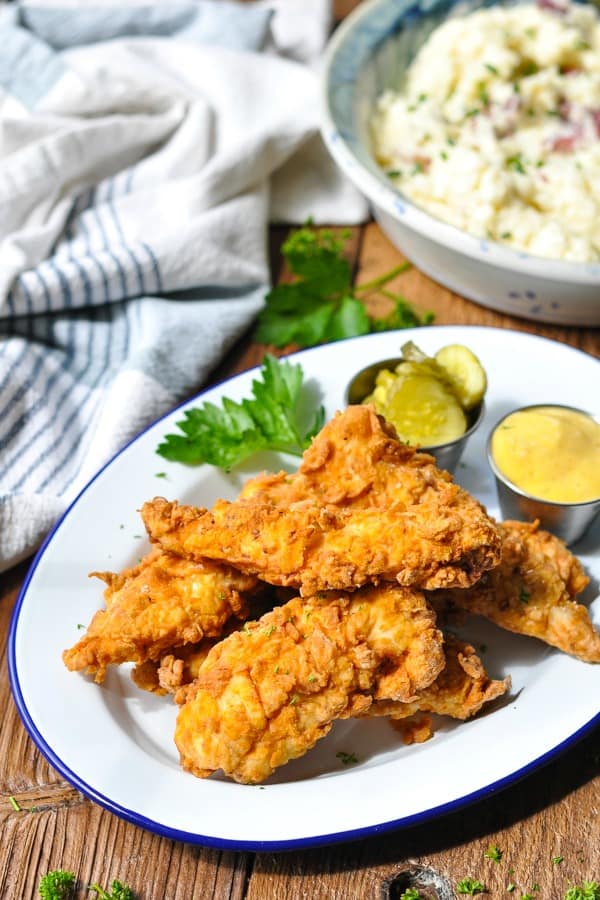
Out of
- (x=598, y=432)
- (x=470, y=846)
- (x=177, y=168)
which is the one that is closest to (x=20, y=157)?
(x=177, y=168)

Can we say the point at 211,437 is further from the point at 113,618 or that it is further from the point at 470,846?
the point at 470,846

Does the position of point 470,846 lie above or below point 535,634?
below

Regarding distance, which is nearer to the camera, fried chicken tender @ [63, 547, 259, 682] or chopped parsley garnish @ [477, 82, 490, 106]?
fried chicken tender @ [63, 547, 259, 682]

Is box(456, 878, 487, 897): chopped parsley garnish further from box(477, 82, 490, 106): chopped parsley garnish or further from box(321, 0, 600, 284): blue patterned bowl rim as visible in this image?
box(477, 82, 490, 106): chopped parsley garnish

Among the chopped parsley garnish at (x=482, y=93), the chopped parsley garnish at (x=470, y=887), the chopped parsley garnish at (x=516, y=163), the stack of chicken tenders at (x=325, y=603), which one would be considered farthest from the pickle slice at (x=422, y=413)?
the chopped parsley garnish at (x=482, y=93)

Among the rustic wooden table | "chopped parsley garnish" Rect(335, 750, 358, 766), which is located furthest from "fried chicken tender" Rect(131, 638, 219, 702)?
"chopped parsley garnish" Rect(335, 750, 358, 766)

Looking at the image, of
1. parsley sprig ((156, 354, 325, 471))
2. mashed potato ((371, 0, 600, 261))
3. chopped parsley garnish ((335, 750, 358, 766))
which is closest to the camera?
chopped parsley garnish ((335, 750, 358, 766))
